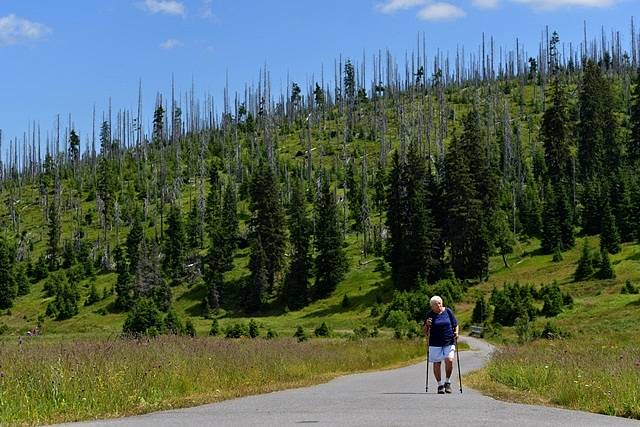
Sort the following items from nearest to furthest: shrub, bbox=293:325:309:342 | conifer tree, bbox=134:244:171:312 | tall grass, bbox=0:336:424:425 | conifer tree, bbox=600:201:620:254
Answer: tall grass, bbox=0:336:424:425
shrub, bbox=293:325:309:342
conifer tree, bbox=600:201:620:254
conifer tree, bbox=134:244:171:312

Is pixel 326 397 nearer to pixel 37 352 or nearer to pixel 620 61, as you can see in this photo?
pixel 37 352

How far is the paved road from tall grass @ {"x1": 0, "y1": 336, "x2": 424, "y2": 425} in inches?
37.6

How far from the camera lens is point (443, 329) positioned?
15.1 metres

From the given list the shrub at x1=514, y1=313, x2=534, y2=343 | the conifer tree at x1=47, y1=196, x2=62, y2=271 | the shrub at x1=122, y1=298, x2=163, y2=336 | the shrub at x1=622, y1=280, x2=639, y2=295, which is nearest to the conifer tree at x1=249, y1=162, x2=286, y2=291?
the shrub at x1=122, y1=298, x2=163, y2=336

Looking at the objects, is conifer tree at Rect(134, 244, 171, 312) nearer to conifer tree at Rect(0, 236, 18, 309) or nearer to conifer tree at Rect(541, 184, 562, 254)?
conifer tree at Rect(0, 236, 18, 309)

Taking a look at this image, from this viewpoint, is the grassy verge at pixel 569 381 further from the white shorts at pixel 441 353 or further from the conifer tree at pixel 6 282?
the conifer tree at pixel 6 282

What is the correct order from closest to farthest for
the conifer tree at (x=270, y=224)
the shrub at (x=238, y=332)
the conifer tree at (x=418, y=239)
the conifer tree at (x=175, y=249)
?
Answer: the shrub at (x=238, y=332) < the conifer tree at (x=418, y=239) < the conifer tree at (x=270, y=224) < the conifer tree at (x=175, y=249)

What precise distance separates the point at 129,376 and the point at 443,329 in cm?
632

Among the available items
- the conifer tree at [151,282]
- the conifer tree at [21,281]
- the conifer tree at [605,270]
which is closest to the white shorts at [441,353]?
the conifer tree at [605,270]

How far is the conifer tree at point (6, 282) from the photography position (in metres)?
92.6

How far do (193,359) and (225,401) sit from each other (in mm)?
2290

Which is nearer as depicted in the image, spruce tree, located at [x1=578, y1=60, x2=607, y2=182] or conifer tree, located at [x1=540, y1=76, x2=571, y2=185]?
spruce tree, located at [x1=578, y1=60, x2=607, y2=182]

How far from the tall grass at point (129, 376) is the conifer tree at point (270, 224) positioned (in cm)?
6559

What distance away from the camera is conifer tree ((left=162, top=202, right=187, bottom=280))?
94.5 m
